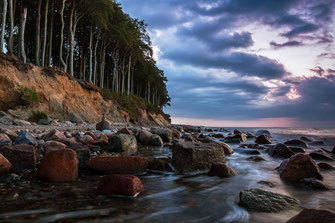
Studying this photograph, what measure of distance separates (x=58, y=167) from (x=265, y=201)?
2857 mm

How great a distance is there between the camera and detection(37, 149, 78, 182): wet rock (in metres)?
3.07

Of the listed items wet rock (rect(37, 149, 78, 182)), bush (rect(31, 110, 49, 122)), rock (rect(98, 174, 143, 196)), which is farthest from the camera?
bush (rect(31, 110, 49, 122))

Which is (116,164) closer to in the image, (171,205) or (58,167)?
(58,167)

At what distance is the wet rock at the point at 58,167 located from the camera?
3.07m

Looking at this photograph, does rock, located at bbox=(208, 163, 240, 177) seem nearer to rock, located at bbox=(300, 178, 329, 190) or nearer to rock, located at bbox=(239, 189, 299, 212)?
rock, located at bbox=(300, 178, 329, 190)

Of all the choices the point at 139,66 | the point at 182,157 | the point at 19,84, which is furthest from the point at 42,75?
the point at 139,66

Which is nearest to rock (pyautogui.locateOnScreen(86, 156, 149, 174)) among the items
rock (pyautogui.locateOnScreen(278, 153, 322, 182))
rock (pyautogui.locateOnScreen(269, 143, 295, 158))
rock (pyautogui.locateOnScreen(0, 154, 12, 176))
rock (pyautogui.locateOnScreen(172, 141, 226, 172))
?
rock (pyautogui.locateOnScreen(172, 141, 226, 172))

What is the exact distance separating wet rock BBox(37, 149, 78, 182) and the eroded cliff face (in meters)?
12.0

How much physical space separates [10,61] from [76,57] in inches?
835

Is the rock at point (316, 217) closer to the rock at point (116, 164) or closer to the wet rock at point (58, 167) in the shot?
the rock at point (116, 164)

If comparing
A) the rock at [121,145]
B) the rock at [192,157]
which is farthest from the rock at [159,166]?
the rock at [121,145]

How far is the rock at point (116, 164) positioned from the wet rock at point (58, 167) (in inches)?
21.4

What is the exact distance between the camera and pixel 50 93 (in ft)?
50.4

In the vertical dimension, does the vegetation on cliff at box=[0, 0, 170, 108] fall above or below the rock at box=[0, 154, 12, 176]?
above
